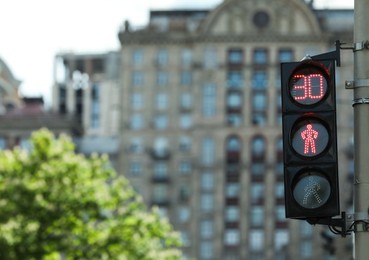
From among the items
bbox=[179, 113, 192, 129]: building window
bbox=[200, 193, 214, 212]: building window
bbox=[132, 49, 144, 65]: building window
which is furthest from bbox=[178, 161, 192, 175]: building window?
bbox=[132, 49, 144, 65]: building window

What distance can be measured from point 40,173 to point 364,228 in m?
54.8

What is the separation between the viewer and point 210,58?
15900 centimetres

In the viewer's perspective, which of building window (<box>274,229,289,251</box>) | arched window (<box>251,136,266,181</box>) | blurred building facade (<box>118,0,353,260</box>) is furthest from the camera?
arched window (<box>251,136,266,181</box>)

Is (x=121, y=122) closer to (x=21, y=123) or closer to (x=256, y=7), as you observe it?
(x=21, y=123)

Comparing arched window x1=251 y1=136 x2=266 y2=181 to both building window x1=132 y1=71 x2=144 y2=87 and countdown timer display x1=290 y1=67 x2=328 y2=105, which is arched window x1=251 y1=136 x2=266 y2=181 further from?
countdown timer display x1=290 y1=67 x2=328 y2=105

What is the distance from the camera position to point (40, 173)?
66625mm

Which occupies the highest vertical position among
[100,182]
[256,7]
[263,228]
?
[256,7]

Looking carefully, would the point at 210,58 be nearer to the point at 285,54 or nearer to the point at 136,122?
the point at 285,54

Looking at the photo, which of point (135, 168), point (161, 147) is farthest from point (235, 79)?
point (135, 168)

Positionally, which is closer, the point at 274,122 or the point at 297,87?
the point at 297,87

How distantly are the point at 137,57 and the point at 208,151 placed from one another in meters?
16.4

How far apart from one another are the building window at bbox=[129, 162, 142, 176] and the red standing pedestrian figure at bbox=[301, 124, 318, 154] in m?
144

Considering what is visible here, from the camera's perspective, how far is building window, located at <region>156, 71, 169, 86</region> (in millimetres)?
159750

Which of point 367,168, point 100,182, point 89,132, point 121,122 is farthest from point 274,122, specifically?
point 367,168
